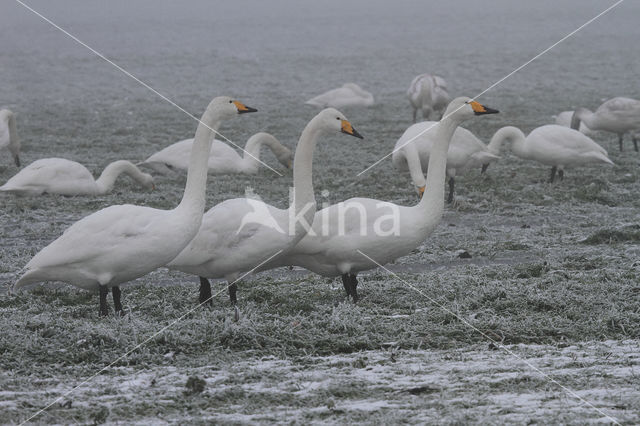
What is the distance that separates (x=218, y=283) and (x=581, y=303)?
2850 millimetres

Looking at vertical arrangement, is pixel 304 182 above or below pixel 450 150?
above

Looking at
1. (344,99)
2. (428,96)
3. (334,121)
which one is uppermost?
(334,121)

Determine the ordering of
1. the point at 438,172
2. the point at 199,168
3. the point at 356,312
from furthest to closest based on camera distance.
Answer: the point at 438,172
the point at 199,168
the point at 356,312

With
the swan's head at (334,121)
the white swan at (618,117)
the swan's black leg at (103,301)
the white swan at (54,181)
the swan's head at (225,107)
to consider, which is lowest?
the swan's black leg at (103,301)

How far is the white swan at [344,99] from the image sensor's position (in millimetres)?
19183

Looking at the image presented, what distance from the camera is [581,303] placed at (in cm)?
579

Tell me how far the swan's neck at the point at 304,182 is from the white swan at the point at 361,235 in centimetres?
28

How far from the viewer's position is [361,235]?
6.12 meters

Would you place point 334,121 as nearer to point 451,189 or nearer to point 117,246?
point 117,246

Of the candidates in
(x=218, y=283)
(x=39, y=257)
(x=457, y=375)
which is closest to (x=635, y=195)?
(x=218, y=283)

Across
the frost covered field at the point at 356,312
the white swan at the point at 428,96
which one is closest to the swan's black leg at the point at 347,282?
the frost covered field at the point at 356,312

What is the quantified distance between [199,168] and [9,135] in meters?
7.29

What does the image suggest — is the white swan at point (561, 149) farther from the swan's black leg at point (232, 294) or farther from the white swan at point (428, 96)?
the swan's black leg at point (232, 294)

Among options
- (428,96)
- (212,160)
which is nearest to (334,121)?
(212,160)
